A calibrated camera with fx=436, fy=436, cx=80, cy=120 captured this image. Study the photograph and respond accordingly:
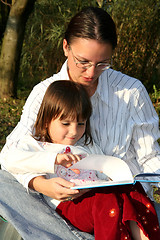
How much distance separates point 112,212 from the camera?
2428 millimetres

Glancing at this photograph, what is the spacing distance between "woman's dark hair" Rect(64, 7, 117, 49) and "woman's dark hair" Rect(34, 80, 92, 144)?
343 millimetres

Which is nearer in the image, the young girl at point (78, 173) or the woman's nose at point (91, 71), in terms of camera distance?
the young girl at point (78, 173)

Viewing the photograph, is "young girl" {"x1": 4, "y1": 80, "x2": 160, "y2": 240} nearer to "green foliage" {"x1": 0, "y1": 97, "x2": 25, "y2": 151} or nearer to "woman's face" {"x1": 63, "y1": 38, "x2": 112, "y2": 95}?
"woman's face" {"x1": 63, "y1": 38, "x2": 112, "y2": 95}

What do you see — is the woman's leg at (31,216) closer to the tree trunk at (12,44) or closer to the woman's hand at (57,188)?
the woman's hand at (57,188)

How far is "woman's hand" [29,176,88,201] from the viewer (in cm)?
241

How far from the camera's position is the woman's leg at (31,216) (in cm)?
242

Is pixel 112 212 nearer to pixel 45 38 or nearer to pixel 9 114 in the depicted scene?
pixel 9 114

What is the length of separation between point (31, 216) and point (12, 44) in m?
5.31

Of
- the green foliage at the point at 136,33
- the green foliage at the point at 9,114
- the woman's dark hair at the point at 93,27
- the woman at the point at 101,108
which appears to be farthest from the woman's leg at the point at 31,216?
the green foliage at the point at 136,33

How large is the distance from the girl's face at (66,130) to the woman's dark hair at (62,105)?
1.1 inches

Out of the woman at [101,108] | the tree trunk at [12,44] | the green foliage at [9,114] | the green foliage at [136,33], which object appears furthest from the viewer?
the green foliage at [136,33]

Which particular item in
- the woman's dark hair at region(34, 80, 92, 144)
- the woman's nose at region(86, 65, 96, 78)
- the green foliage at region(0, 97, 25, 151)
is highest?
the woman's nose at region(86, 65, 96, 78)

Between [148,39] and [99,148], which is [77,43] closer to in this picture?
[99,148]

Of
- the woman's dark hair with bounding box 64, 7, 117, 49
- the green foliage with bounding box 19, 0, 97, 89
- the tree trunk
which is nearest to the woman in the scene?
the woman's dark hair with bounding box 64, 7, 117, 49
